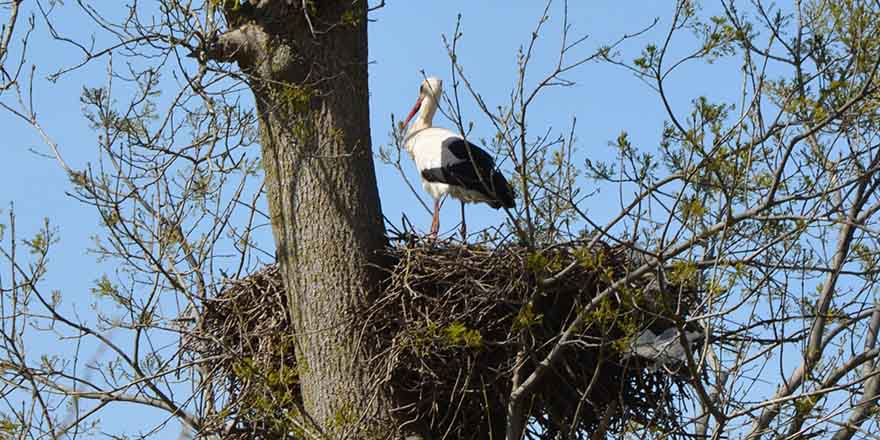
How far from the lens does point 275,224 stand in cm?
771

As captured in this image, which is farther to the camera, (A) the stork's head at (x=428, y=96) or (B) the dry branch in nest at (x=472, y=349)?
(A) the stork's head at (x=428, y=96)

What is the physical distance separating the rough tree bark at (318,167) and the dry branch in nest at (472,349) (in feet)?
0.44

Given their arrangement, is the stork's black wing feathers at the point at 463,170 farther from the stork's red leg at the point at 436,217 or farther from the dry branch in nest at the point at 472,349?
the dry branch in nest at the point at 472,349

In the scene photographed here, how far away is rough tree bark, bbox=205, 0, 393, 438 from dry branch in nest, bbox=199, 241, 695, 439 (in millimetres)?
135

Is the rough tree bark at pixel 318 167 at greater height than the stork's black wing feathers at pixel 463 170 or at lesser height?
lesser

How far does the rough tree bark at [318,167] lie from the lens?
24.2 feet

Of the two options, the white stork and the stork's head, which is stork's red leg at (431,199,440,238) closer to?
the white stork

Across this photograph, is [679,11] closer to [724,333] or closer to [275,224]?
[724,333]

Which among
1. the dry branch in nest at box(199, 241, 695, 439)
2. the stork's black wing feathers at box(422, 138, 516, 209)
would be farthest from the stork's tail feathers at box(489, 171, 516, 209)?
the dry branch in nest at box(199, 241, 695, 439)

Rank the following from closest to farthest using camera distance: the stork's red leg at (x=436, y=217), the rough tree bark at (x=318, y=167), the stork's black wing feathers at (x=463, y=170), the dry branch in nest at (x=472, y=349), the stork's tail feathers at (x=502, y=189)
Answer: the dry branch in nest at (x=472, y=349) → the rough tree bark at (x=318, y=167) → the stork's tail feathers at (x=502, y=189) → the stork's black wing feathers at (x=463, y=170) → the stork's red leg at (x=436, y=217)

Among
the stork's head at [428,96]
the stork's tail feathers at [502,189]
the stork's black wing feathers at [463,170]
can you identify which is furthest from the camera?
the stork's head at [428,96]

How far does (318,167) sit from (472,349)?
123 cm

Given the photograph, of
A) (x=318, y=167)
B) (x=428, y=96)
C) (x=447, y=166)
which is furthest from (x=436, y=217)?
(x=318, y=167)

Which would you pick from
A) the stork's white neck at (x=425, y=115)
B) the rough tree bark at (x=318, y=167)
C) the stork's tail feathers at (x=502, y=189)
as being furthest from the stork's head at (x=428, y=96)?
the rough tree bark at (x=318, y=167)
